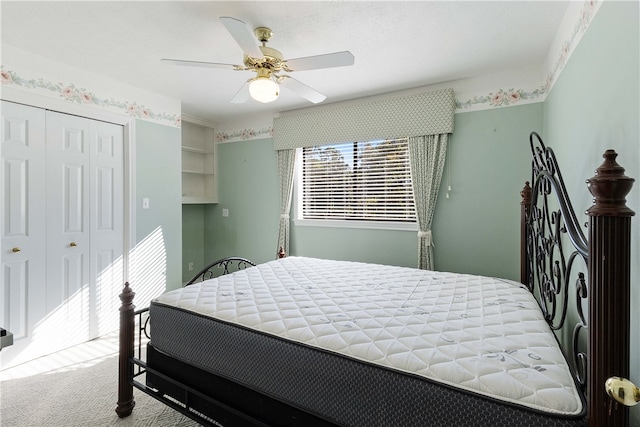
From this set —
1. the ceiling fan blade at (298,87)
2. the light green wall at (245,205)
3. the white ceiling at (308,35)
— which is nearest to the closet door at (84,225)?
the white ceiling at (308,35)

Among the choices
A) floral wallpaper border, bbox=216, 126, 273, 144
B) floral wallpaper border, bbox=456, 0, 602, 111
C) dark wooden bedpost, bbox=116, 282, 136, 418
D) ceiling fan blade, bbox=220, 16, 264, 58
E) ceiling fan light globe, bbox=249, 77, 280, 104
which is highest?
floral wallpaper border, bbox=216, 126, 273, 144

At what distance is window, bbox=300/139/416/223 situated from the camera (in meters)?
3.44

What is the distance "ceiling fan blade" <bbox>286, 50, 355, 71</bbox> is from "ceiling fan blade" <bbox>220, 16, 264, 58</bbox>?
23cm

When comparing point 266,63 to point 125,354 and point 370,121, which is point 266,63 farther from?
point 125,354

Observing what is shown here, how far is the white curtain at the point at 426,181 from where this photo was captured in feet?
10.3

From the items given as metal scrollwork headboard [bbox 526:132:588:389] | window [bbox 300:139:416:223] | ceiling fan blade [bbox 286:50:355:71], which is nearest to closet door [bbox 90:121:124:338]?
window [bbox 300:139:416:223]

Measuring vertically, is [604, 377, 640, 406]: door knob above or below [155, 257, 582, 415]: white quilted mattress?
above

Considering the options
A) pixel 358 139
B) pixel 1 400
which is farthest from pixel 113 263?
pixel 358 139

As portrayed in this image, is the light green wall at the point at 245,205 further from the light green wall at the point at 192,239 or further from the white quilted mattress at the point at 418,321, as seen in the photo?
the white quilted mattress at the point at 418,321

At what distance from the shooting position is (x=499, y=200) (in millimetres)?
2938

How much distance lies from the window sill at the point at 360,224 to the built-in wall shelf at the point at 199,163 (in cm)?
162

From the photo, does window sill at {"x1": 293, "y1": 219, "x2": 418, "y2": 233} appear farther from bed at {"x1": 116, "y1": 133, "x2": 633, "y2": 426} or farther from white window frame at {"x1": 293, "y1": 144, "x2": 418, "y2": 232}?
bed at {"x1": 116, "y1": 133, "x2": 633, "y2": 426}

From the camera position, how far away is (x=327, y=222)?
12.7 feet

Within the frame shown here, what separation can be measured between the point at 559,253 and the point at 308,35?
2.14 meters
